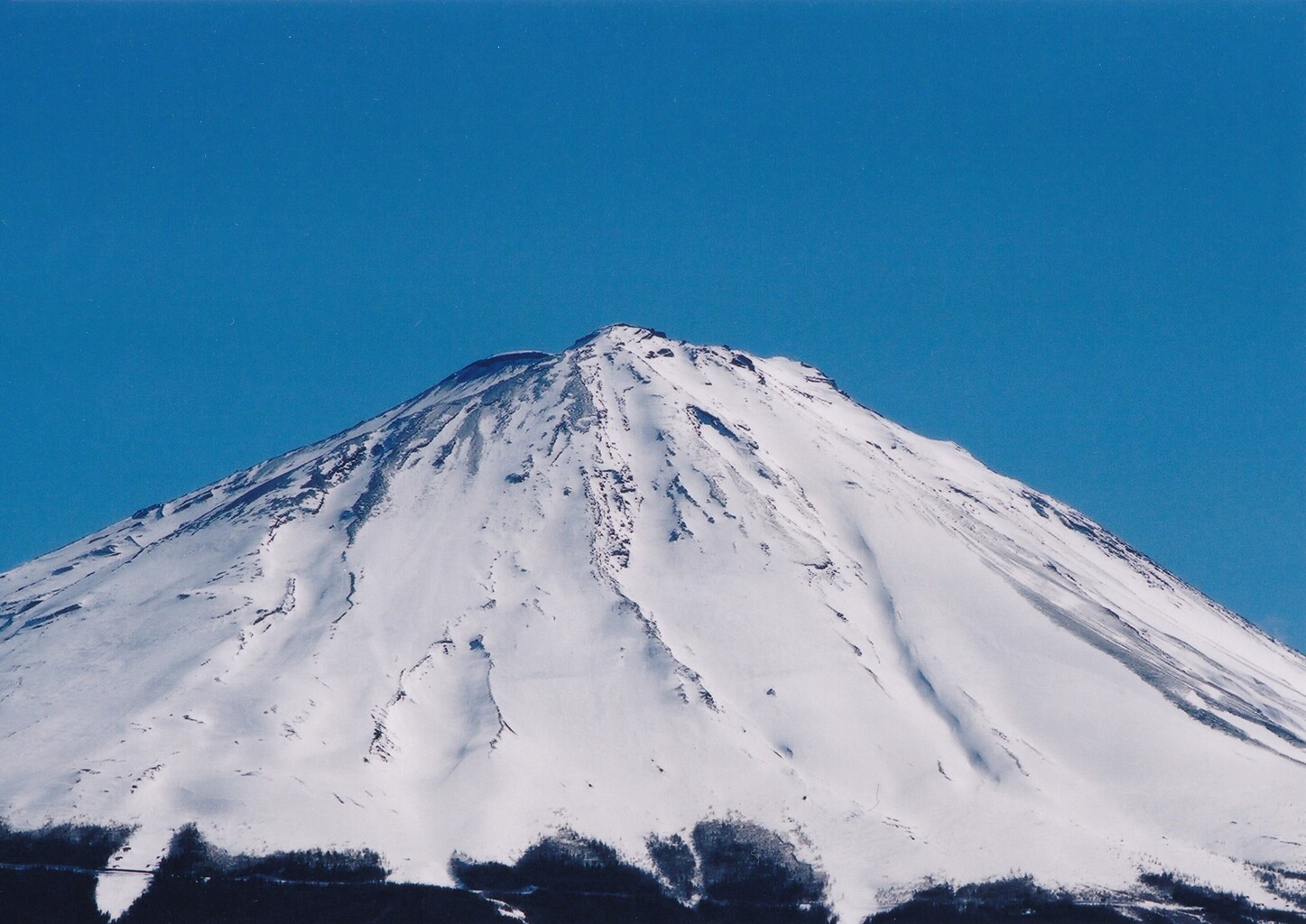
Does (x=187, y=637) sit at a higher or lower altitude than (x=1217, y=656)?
lower

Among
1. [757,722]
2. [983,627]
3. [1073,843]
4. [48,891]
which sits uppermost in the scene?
[983,627]

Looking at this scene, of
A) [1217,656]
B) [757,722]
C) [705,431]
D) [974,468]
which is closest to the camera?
[757,722]

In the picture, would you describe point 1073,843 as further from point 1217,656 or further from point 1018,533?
point 1018,533

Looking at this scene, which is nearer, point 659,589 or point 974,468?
point 659,589

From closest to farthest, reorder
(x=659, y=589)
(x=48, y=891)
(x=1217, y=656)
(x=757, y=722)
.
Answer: (x=48, y=891) → (x=757, y=722) → (x=659, y=589) → (x=1217, y=656)

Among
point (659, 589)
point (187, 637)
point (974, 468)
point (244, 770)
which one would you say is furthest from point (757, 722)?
point (974, 468)

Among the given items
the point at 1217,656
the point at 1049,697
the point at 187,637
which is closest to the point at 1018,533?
the point at 1217,656

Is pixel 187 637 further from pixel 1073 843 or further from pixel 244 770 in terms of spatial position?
pixel 1073 843
